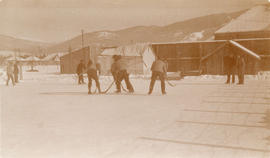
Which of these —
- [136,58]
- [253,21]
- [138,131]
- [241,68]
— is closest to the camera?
[138,131]

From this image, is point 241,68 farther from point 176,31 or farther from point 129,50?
point 176,31

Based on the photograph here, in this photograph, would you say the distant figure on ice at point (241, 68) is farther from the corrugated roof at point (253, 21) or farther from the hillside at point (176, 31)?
the corrugated roof at point (253, 21)

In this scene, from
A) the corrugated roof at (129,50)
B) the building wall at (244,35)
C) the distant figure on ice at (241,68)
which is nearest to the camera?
the distant figure on ice at (241,68)

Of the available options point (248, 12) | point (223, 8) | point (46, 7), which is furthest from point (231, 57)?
point (248, 12)

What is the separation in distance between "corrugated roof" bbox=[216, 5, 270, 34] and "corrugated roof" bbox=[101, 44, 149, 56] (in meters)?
8.74

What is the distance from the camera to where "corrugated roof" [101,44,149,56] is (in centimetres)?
3004

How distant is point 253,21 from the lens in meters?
28.3

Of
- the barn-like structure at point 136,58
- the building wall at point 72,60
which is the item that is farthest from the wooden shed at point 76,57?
the barn-like structure at point 136,58

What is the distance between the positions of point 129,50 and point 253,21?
13683mm

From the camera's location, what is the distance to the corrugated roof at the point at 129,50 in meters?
30.0

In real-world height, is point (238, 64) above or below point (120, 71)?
above

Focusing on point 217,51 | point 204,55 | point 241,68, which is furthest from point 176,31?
point 241,68

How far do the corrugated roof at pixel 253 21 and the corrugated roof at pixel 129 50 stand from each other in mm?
8738

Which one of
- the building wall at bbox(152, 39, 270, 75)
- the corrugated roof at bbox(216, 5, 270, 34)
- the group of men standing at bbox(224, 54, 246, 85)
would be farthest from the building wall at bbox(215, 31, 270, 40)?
the group of men standing at bbox(224, 54, 246, 85)
